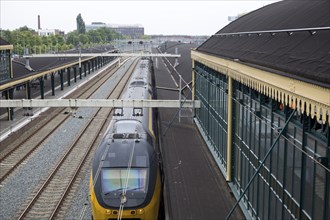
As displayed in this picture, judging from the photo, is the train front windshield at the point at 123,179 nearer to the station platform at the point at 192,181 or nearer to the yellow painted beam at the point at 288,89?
the station platform at the point at 192,181

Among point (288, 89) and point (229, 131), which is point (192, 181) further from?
point (288, 89)

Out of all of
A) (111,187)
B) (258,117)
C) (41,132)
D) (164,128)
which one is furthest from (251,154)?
(41,132)

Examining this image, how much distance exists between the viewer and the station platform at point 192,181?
14.4 metres

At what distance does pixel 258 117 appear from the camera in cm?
1249

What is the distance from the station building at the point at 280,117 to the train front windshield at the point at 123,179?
9.33 feet

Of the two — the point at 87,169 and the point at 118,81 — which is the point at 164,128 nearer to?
the point at 87,169

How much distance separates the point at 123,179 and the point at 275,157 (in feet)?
12.7

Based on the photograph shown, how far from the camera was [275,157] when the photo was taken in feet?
36.2

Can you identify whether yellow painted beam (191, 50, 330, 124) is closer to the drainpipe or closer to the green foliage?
the drainpipe

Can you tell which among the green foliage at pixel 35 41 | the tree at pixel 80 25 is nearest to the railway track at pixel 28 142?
the green foliage at pixel 35 41

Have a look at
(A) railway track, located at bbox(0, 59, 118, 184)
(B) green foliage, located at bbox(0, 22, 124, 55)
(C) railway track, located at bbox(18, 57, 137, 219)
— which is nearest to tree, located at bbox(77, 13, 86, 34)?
(B) green foliage, located at bbox(0, 22, 124, 55)

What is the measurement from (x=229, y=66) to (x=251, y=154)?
336 centimetres

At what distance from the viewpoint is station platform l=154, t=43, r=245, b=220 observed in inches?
566

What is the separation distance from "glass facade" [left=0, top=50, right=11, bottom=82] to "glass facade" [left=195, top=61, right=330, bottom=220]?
58.7ft
